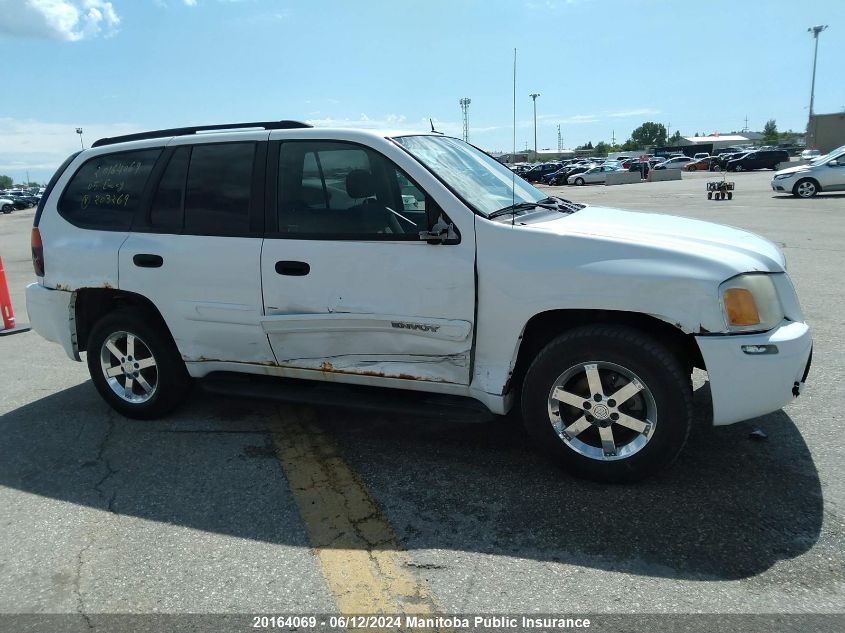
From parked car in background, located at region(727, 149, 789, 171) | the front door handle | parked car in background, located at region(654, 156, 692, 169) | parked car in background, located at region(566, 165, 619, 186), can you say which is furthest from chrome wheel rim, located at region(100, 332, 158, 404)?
parked car in background, located at region(654, 156, 692, 169)

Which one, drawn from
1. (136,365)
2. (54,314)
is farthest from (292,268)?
(54,314)

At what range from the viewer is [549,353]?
139 inches

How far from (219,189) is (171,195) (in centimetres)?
40

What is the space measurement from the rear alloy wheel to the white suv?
841 inches

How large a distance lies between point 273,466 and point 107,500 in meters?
0.89

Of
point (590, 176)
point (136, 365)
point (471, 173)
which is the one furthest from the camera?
point (590, 176)

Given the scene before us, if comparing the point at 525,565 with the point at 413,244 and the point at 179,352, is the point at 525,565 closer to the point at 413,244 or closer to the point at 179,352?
the point at 413,244

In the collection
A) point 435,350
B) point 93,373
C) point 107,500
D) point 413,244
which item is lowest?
point 107,500

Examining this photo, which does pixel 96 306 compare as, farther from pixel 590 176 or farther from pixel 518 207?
pixel 590 176

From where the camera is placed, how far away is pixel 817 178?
2211cm

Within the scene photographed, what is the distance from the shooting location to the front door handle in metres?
3.98

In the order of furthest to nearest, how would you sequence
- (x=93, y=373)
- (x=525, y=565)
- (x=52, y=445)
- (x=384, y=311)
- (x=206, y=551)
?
(x=93, y=373)
(x=52, y=445)
(x=384, y=311)
(x=206, y=551)
(x=525, y=565)

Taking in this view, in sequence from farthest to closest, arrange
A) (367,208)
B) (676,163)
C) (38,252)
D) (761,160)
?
(676,163) → (761,160) → (38,252) → (367,208)

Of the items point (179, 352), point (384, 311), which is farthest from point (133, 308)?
point (384, 311)
